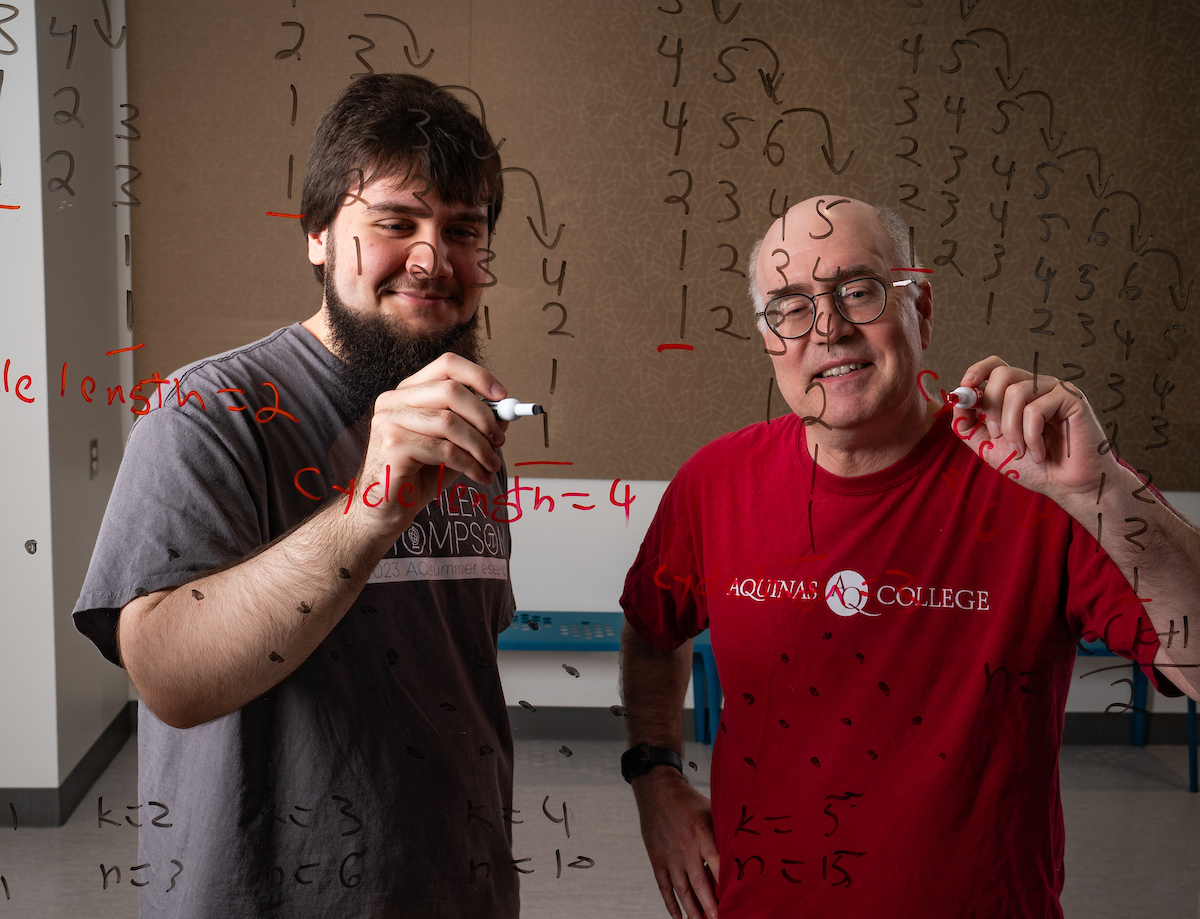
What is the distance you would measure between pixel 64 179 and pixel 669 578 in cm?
76

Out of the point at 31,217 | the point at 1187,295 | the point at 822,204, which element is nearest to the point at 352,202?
the point at 31,217

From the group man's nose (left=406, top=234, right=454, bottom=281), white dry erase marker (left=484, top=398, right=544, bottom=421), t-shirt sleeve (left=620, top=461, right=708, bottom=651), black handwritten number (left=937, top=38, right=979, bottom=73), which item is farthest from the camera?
t-shirt sleeve (left=620, top=461, right=708, bottom=651)

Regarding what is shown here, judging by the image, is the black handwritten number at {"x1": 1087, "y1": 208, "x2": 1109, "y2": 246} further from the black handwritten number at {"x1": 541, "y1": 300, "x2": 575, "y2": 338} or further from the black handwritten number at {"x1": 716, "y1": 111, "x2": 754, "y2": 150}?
the black handwritten number at {"x1": 541, "y1": 300, "x2": 575, "y2": 338}

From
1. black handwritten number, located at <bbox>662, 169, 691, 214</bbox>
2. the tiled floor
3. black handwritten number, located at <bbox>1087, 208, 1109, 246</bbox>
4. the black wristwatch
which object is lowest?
the tiled floor

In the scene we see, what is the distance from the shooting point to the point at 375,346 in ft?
2.57

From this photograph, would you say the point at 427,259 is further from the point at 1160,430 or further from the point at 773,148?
the point at 1160,430

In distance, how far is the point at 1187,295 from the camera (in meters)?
0.88

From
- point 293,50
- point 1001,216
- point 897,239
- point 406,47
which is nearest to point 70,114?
point 293,50

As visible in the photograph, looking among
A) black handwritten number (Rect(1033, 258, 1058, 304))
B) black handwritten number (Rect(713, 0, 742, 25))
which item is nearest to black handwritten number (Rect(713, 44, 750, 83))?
black handwritten number (Rect(713, 0, 742, 25))

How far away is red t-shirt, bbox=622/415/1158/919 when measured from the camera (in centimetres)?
85

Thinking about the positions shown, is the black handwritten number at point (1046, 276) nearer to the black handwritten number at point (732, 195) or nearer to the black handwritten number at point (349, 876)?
the black handwritten number at point (732, 195)

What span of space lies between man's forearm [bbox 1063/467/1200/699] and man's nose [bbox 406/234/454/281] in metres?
0.62

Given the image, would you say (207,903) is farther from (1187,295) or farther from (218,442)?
(1187,295)

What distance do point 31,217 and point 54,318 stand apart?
10 centimetres
